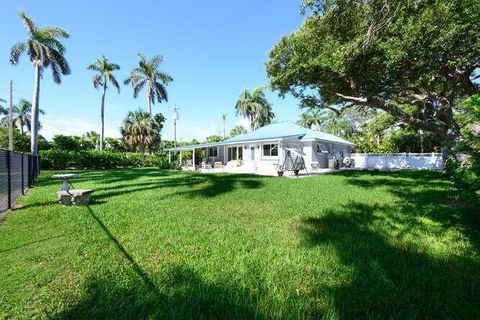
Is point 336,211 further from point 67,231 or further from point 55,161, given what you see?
point 55,161

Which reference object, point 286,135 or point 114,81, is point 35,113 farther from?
point 286,135

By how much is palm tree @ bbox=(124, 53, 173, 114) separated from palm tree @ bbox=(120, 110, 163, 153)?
166 centimetres

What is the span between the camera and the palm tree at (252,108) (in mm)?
50312

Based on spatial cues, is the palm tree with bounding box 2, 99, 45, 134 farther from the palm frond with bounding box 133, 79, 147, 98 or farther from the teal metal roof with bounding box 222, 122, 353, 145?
the teal metal roof with bounding box 222, 122, 353, 145

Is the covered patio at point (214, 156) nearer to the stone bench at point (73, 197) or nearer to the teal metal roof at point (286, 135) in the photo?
the teal metal roof at point (286, 135)

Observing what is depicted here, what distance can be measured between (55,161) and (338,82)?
27.9 metres

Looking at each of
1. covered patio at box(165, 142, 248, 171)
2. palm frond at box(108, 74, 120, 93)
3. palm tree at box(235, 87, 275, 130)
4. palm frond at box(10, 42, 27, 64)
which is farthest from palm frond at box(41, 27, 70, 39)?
palm tree at box(235, 87, 275, 130)

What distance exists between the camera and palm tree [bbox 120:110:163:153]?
132 feet

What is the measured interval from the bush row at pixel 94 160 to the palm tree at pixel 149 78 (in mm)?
8861

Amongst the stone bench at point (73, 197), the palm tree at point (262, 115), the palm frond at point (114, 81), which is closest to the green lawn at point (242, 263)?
the stone bench at point (73, 197)

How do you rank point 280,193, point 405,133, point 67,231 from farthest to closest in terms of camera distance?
point 405,133 → point 280,193 → point 67,231

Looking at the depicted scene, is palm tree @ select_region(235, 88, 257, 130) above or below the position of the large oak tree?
above

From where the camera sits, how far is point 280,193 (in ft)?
33.8

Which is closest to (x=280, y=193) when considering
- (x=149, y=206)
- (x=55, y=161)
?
(x=149, y=206)
